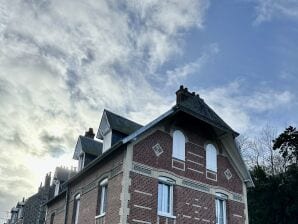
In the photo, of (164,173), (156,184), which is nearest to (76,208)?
(156,184)

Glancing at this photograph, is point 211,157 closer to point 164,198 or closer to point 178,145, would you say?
point 178,145

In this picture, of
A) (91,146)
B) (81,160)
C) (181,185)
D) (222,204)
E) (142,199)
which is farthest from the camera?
(91,146)

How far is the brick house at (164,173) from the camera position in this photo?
1449cm

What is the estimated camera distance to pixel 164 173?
15.5m

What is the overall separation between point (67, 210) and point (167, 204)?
640 centimetres

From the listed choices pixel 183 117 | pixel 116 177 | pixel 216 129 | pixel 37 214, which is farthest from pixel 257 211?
pixel 37 214

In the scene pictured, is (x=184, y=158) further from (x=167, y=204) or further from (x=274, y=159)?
(x=274, y=159)

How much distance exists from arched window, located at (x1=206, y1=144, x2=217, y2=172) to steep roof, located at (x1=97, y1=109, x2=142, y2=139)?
11.9 feet

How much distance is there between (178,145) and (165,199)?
2527 millimetres

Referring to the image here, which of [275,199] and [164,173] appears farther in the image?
[275,199]

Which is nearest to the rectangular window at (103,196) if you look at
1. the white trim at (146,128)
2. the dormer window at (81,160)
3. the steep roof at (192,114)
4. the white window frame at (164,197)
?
the steep roof at (192,114)

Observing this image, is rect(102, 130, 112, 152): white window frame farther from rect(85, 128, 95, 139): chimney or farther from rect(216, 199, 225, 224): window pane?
rect(85, 128, 95, 139): chimney

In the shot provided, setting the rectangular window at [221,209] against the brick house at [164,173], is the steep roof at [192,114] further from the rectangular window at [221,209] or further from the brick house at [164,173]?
the rectangular window at [221,209]

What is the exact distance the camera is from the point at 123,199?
45.2 feet
